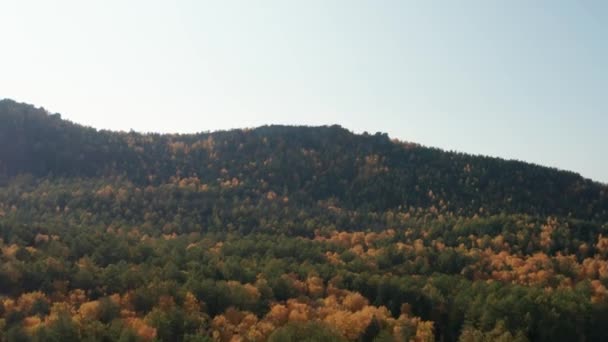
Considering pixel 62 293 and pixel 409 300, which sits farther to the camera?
pixel 409 300

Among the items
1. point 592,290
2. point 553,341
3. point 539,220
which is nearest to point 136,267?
point 553,341

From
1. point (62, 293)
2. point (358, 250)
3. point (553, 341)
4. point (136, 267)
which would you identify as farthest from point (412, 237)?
point (62, 293)

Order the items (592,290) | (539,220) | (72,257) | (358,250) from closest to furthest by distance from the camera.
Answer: (72,257) → (592,290) → (358,250) → (539,220)

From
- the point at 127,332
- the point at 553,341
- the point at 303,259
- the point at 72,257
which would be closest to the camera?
the point at 127,332

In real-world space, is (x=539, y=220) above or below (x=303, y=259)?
above

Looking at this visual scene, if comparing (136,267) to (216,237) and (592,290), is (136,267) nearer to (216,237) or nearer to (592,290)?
(216,237)

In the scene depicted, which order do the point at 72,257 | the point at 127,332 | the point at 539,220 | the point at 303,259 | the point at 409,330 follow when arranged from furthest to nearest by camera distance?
the point at 539,220
the point at 303,259
the point at 72,257
the point at 409,330
the point at 127,332

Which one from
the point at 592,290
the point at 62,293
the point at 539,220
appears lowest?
the point at 62,293

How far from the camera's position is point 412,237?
7431 inches

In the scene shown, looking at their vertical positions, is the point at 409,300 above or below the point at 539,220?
below

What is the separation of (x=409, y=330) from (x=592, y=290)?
5306 centimetres

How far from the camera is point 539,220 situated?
18762cm

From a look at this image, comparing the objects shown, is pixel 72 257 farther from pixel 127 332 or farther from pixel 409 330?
pixel 409 330

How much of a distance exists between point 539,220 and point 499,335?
101 metres
